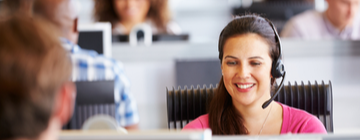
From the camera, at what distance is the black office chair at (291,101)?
50.3 inches

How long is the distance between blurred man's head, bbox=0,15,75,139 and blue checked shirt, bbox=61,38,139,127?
1171 mm

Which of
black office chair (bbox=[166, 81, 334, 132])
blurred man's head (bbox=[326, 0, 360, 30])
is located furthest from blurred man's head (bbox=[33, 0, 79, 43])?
blurred man's head (bbox=[326, 0, 360, 30])

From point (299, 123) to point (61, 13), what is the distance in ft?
3.66

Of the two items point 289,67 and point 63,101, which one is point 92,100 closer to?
point 63,101

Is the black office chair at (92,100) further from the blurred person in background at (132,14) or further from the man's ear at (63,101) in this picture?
the blurred person in background at (132,14)

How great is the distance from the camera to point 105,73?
5.44ft

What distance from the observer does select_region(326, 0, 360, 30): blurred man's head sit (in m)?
2.76

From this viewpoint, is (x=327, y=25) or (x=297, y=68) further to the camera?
(x=327, y=25)

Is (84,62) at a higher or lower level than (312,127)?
higher

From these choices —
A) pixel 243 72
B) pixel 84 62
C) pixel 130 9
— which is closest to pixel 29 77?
pixel 243 72

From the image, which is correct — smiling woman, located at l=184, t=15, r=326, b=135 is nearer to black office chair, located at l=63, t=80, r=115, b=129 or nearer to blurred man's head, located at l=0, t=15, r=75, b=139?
black office chair, located at l=63, t=80, r=115, b=129

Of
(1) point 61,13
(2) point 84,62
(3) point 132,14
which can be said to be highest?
(3) point 132,14

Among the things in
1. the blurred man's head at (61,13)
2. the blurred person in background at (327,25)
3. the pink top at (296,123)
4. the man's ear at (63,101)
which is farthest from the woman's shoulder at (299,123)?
the blurred person in background at (327,25)

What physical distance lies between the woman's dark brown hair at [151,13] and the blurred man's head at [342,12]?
1.51m
